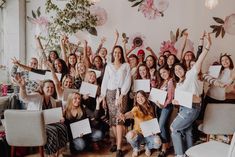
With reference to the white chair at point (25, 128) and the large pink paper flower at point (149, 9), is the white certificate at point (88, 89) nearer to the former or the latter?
the white chair at point (25, 128)

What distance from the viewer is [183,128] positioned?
3438 mm

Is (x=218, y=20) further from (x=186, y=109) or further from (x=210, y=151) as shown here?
(x=210, y=151)

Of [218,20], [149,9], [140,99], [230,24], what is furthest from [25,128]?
[230,24]

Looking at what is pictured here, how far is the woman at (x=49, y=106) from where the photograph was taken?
329 centimetres

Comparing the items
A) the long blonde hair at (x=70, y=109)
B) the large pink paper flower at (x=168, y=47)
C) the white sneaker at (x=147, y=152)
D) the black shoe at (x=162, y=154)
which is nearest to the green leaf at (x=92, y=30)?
the large pink paper flower at (x=168, y=47)

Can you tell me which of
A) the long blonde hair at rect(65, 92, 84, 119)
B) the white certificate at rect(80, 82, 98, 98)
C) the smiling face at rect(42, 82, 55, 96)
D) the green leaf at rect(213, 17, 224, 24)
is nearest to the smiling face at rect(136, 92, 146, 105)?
the white certificate at rect(80, 82, 98, 98)

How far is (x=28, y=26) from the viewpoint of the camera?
5219 mm

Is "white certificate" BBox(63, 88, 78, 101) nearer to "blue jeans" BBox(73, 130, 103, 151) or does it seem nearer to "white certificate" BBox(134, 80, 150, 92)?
"blue jeans" BBox(73, 130, 103, 151)

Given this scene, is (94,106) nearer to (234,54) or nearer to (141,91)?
(141,91)

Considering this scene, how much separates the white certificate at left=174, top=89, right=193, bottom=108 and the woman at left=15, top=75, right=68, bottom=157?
143cm

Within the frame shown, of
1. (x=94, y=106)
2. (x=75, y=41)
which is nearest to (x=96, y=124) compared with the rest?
(x=94, y=106)

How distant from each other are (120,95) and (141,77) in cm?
40

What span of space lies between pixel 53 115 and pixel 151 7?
2.56 meters

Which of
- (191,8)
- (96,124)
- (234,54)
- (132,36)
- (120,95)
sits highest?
(191,8)
